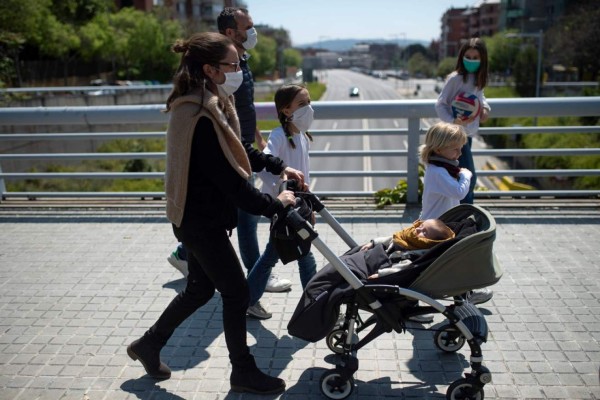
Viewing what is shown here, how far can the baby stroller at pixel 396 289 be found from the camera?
3264 millimetres

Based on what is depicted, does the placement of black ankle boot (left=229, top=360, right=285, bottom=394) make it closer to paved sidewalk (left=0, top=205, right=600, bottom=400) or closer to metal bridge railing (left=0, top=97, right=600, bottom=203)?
paved sidewalk (left=0, top=205, right=600, bottom=400)

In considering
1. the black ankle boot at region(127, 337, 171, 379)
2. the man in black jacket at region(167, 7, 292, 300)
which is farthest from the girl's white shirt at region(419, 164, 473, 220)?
the black ankle boot at region(127, 337, 171, 379)

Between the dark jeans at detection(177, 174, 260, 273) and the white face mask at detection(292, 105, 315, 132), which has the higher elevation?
the white face mask at detection(292, 105, 315, 132)

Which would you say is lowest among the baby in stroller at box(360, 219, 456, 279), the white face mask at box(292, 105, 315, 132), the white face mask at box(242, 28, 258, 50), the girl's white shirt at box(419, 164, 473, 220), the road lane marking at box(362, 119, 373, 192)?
the road lane marking at box(362, 119, 373, 192)

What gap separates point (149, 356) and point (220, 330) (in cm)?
81

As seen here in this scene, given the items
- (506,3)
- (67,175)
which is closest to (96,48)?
(67,175)

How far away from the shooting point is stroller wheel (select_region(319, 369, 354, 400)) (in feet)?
11.3

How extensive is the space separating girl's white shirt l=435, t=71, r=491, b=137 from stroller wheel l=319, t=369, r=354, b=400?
2792mm

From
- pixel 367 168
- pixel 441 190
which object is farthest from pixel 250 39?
pixel 367 168

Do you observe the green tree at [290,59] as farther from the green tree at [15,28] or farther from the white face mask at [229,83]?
the white face mask at [229,83]

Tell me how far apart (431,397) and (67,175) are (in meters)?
5.77

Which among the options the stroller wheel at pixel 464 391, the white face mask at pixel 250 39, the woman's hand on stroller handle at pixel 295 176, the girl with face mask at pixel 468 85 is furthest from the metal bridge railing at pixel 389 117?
the stroller wheel at pixel 464 391

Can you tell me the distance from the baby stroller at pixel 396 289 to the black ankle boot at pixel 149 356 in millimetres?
941

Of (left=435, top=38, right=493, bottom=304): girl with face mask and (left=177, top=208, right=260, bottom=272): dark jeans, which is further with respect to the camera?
(left=435, top=38, right=493, bottom=304): girl with face mask
